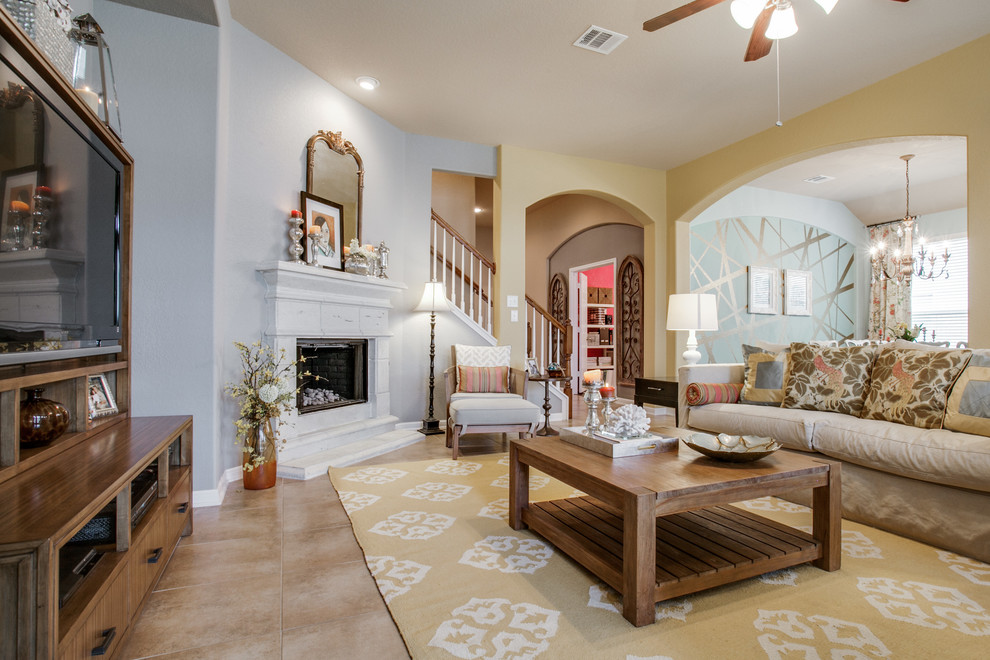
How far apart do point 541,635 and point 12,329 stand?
5.76ft

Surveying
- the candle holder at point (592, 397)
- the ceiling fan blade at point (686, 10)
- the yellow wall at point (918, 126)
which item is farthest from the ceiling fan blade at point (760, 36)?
the candle holder at point (592, 397)

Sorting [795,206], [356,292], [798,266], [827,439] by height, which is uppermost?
[795,206]

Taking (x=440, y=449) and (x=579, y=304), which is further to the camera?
(x=579, y=304)

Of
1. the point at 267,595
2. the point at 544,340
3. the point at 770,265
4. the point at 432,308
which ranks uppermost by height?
the point at 770,265

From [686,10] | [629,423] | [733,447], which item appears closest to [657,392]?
[629,423]

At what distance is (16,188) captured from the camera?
139 centimetres

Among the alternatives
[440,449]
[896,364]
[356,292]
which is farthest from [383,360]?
[896,364]

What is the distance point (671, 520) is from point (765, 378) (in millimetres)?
1758

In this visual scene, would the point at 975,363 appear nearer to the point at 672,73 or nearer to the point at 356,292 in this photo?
the point at 672,73

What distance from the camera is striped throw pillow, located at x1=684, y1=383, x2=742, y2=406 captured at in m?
3.60

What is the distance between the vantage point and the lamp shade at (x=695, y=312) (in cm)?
458

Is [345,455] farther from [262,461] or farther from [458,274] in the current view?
[458,274]

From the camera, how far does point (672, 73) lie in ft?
12.5

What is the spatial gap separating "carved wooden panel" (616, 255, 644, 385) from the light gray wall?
433 centimetres
